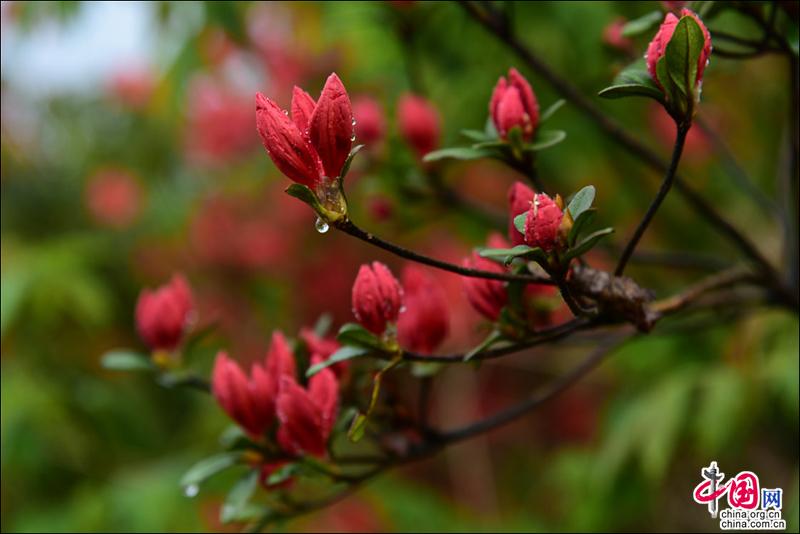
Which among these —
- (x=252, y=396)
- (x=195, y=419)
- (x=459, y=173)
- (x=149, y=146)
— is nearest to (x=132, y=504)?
(x=195, y=419)

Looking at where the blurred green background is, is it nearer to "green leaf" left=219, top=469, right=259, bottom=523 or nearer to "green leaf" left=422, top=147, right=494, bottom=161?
"green leaf" left=422, top=147, right=494, bottom=161

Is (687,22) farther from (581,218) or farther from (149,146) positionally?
(149,146)

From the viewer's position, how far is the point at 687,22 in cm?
51

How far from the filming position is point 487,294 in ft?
2.15

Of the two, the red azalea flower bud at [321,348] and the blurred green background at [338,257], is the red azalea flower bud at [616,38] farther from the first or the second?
the red azalea flower bud at [321,348]

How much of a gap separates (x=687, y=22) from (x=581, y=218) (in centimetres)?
13

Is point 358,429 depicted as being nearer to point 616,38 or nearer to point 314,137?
point 314,137

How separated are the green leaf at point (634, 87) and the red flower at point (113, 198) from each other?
1587 mm

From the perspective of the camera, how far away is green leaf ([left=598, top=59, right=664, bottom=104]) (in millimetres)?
533

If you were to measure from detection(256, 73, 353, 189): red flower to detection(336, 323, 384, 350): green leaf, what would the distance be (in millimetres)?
119

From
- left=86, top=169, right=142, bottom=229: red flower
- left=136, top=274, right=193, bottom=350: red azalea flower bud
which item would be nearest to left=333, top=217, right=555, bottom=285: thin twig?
left=136, top=274, right=193, bottom=350: red azalea flower bud

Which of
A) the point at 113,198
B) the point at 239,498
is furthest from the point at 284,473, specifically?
the point at 113,198

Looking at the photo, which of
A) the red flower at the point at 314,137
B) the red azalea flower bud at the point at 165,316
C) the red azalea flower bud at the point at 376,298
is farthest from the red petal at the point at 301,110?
the red azalea flower bud at the point at 165,316

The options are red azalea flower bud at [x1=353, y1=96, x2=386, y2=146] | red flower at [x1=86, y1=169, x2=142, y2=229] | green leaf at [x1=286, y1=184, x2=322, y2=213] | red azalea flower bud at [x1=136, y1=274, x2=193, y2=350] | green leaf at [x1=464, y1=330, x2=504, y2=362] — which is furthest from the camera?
red flower at [x1=86, y1=169, x2=142, y2=229]
